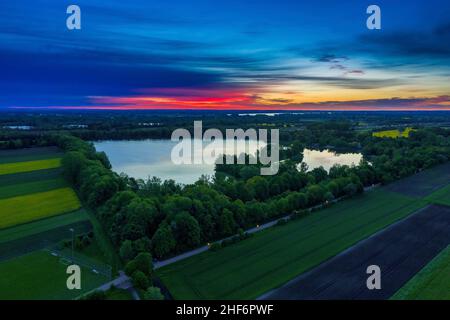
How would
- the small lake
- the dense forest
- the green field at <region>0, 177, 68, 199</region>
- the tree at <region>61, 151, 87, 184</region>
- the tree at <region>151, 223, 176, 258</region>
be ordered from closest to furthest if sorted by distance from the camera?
the tree at <region>151, 223, 176, 258</region>
the dense forest
the green field at <region>0, 177, 68, 199</region>
the tree at <region>61, 151, 87, 184</region>
the small lake

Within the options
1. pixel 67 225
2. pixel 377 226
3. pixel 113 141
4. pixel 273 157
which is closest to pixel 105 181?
pixel 67 225

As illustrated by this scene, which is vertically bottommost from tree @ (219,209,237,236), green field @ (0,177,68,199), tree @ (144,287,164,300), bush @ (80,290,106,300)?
bush @ (80,290,106,300)

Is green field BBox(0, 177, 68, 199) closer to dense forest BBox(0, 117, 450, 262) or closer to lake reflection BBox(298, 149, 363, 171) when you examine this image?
dense forest BBox(0, 117, 450, 262)

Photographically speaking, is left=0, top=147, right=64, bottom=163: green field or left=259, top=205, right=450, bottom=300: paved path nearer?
left=259, top=205, right=450, bottom=300: paved path

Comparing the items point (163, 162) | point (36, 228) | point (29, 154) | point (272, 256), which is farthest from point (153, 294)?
point (29, 154)

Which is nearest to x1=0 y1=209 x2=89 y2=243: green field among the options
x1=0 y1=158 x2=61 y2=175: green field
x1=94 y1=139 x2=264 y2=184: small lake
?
x1=94 y1=139 x2=264 y2=184: small lake

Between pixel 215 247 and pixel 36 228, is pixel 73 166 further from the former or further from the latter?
pixel 215 247
